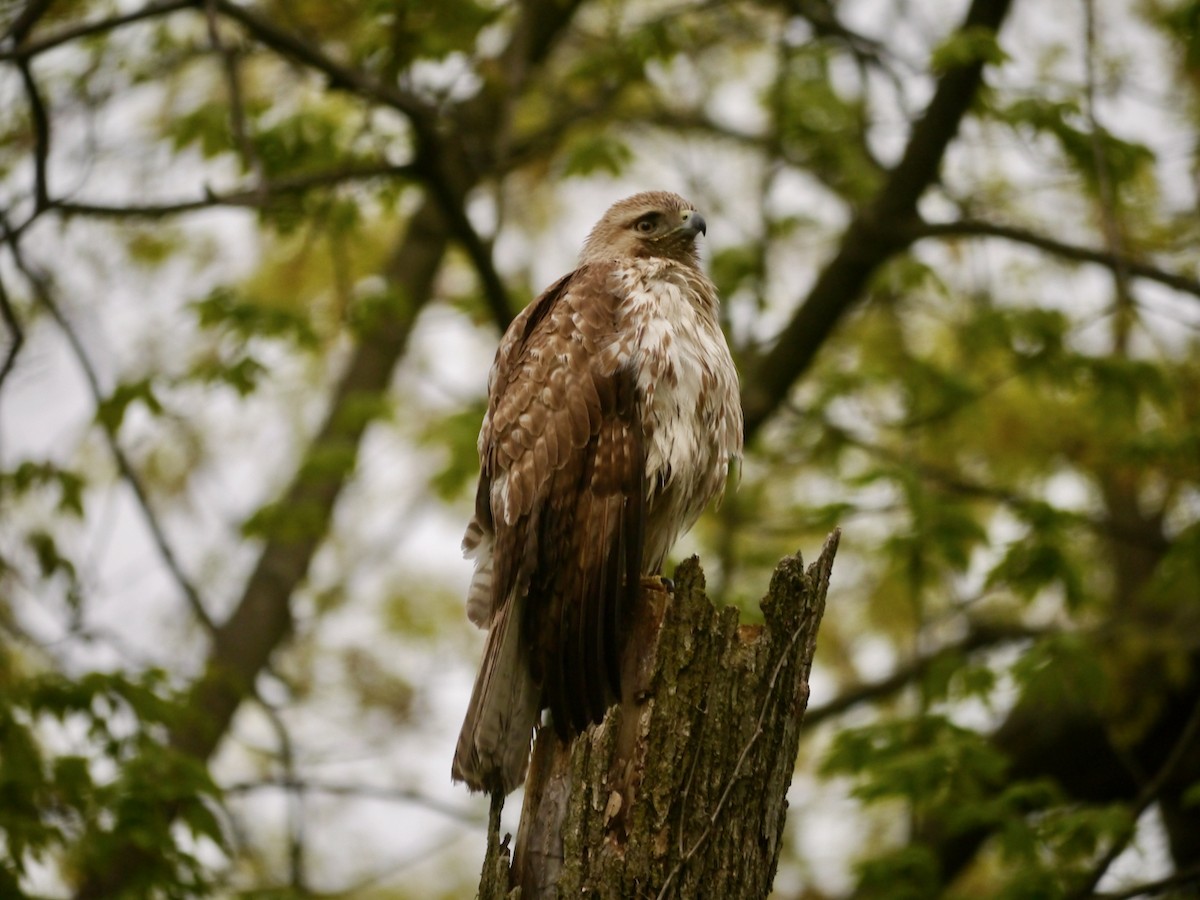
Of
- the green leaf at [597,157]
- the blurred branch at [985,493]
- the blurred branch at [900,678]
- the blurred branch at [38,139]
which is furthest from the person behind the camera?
the blurred branch at [900,678]

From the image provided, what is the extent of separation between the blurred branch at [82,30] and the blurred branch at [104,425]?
849 millimetres

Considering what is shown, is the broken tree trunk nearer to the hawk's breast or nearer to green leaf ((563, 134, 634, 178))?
the hawk's breast

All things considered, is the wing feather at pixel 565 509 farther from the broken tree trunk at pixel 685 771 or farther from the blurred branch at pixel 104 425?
the blurred branch at pixel 104 425

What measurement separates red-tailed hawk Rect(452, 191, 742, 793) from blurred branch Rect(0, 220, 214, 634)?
9.55ft

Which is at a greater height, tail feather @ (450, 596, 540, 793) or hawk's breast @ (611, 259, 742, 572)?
hawk's breast @ (611, 259, 742, 572)

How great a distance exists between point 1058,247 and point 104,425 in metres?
5.10

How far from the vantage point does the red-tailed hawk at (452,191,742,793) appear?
14.3 feet

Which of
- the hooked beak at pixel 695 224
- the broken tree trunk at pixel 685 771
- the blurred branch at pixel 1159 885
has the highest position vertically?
the hooked beak at pixel 695 224

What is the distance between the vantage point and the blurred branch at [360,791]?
27.2ft

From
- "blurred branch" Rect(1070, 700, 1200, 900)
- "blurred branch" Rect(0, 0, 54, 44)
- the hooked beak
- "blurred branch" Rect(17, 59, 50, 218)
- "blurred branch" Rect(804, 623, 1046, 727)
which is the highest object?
"blurred branch" Rect(0, 0, 54, 44)

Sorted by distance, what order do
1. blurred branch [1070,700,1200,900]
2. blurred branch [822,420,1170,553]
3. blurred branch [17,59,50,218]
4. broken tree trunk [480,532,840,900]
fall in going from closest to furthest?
broken tree trunk [480,532,840,900] → blurred branch [17,59,50,218] → blurred branch [1070,700,1200,900] → blurred branch [822,420,1170,553]

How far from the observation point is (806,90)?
9.74 m

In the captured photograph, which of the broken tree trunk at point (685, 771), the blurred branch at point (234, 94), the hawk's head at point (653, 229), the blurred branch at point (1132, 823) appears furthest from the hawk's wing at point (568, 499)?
the blurred branch at point (1132, 823)

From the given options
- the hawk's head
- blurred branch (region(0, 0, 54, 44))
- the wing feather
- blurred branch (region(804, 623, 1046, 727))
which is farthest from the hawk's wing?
blurred branch (region(804, 623, 1046, 727))
